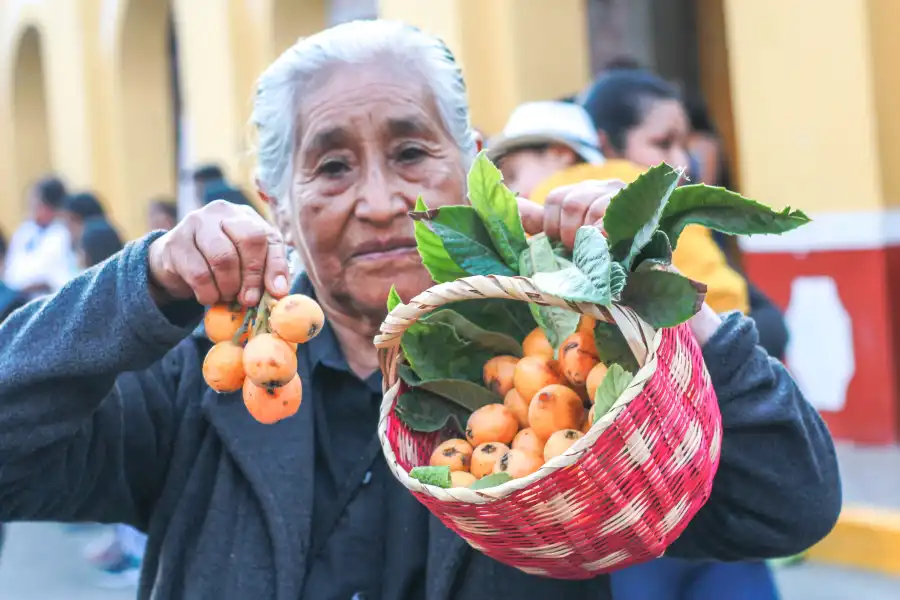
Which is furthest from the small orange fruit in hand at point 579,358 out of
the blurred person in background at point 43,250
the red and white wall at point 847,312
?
the blurred person in background at point 43,250

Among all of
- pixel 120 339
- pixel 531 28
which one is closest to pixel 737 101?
pixel 531 28

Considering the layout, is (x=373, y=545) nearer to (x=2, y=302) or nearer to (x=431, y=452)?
(x=431, y=452)

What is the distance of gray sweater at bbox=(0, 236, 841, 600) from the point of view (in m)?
1.45

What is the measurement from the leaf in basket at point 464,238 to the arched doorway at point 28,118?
1401cm

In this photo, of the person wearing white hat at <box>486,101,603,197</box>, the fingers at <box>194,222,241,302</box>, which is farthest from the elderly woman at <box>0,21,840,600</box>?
the person wearing white hat at <box>486,101,603,197</box>

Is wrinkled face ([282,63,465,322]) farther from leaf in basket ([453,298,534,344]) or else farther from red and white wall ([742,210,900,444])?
red and white wall ([742,210,900,444])

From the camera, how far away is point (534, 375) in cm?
136

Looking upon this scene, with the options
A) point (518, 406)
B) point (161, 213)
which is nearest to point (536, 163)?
point (518, 406)

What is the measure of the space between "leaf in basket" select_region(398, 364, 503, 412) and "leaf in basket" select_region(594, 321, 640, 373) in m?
0.21

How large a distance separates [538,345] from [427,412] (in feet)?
0.58

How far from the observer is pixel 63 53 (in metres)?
12.2

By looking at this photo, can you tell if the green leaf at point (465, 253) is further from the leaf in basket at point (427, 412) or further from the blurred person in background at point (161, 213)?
the blurred person in background at point (161, 213)

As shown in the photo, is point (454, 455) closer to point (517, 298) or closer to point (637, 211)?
point (517, 298)

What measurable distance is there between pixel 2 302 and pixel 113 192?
28.4 ft
